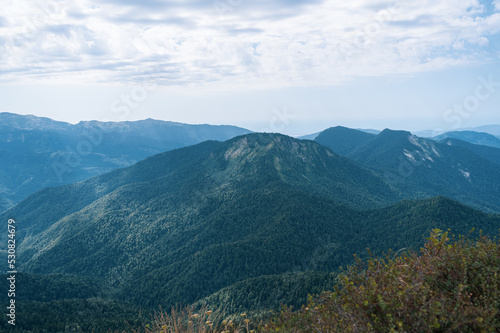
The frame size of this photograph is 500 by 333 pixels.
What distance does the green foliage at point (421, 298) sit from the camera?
14695 mm

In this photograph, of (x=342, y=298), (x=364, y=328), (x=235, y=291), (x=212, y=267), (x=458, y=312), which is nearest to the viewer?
(x=458, y=312)

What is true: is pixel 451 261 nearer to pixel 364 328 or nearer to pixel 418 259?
pixel 418 259

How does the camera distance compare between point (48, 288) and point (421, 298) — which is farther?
point (48, 288)

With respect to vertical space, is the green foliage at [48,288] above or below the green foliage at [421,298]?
A: below

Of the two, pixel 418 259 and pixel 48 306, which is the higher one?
pixel 418 259

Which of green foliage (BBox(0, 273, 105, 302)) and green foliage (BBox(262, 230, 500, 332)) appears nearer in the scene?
green foliage (BBox(262, 230, 500, 332))

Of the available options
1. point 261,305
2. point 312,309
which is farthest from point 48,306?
point 312,309

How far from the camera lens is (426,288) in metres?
16.6

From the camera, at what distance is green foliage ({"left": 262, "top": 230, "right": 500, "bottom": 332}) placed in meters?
14.7

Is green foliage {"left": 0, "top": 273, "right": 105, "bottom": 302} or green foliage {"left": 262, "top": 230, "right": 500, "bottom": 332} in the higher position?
green foliage {"left": 262, "top": 230, "right": 500, "bottom": 332}

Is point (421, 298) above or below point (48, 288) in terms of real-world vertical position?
above

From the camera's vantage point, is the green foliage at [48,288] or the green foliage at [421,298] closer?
the green foliage at [421,298]

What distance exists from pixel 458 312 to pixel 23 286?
650 ft

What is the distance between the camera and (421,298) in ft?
51.9
